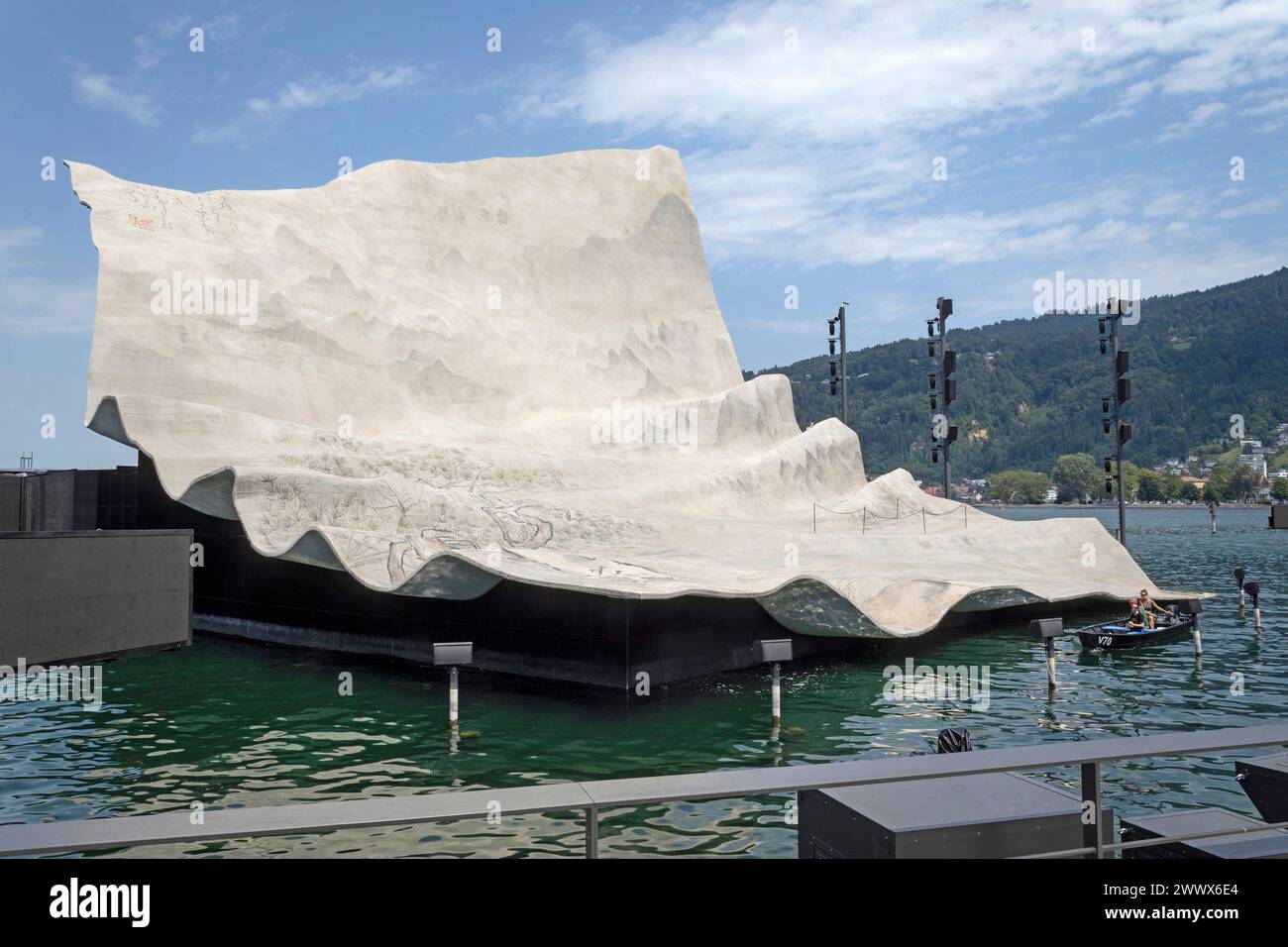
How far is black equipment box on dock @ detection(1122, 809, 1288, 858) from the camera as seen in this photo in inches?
173

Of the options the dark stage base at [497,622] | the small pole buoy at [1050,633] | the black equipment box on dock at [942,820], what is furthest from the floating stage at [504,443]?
the black equipment box on dock at [942,820]

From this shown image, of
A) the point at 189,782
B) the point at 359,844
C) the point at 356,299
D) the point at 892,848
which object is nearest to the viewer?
the point at 892,848

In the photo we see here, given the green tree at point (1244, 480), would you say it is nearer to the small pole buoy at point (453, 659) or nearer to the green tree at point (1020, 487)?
the green tree at point (1020, 487)

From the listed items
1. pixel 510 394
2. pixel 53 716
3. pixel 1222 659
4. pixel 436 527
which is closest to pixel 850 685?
pixel 1222 659

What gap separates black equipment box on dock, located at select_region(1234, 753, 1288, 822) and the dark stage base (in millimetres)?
13156

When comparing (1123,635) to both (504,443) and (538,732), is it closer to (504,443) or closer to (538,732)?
(538,732)

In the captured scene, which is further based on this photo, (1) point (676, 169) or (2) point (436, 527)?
(1) point (676, 169)

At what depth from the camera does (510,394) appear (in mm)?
36844

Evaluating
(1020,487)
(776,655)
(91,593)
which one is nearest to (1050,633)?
(776,655)

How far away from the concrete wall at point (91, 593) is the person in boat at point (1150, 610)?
24085mm

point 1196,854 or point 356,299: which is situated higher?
point 356,299

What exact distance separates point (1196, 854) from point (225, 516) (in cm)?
2436

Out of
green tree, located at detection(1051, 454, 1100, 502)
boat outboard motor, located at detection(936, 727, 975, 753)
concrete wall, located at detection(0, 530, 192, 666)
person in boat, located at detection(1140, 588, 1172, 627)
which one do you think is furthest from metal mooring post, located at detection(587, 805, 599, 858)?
green tree, located at detection(1051, 454, 1100, 502)
